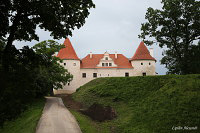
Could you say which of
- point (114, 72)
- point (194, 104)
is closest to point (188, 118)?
point (194, 104)

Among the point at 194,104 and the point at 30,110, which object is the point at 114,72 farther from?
the point at 194,104

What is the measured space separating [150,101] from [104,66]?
2583cm

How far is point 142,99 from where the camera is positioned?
18.7 m

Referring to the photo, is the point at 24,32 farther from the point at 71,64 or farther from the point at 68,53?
the point at 68,53

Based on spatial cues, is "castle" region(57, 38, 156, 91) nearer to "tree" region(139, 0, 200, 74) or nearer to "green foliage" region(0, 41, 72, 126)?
"tree" region(139, 0, 200, 74)

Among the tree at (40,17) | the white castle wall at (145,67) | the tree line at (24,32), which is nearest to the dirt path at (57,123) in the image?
the tree line at (24,32)

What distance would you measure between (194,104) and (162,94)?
3483 millimetres

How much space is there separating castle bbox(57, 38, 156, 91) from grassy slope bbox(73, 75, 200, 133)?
1729 cm

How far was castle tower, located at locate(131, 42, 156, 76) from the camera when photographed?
134 feet

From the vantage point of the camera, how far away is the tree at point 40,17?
7129 millimetres

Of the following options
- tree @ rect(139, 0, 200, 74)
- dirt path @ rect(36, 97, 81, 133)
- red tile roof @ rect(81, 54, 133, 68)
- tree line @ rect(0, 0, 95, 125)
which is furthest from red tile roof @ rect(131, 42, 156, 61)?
tree line @ rect(0, 0, 95, 125)

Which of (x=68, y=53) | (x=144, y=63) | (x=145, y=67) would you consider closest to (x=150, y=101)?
(x=145, y=67)

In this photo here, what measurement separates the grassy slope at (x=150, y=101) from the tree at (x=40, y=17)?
30.5 ft

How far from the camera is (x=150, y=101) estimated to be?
17.2m
